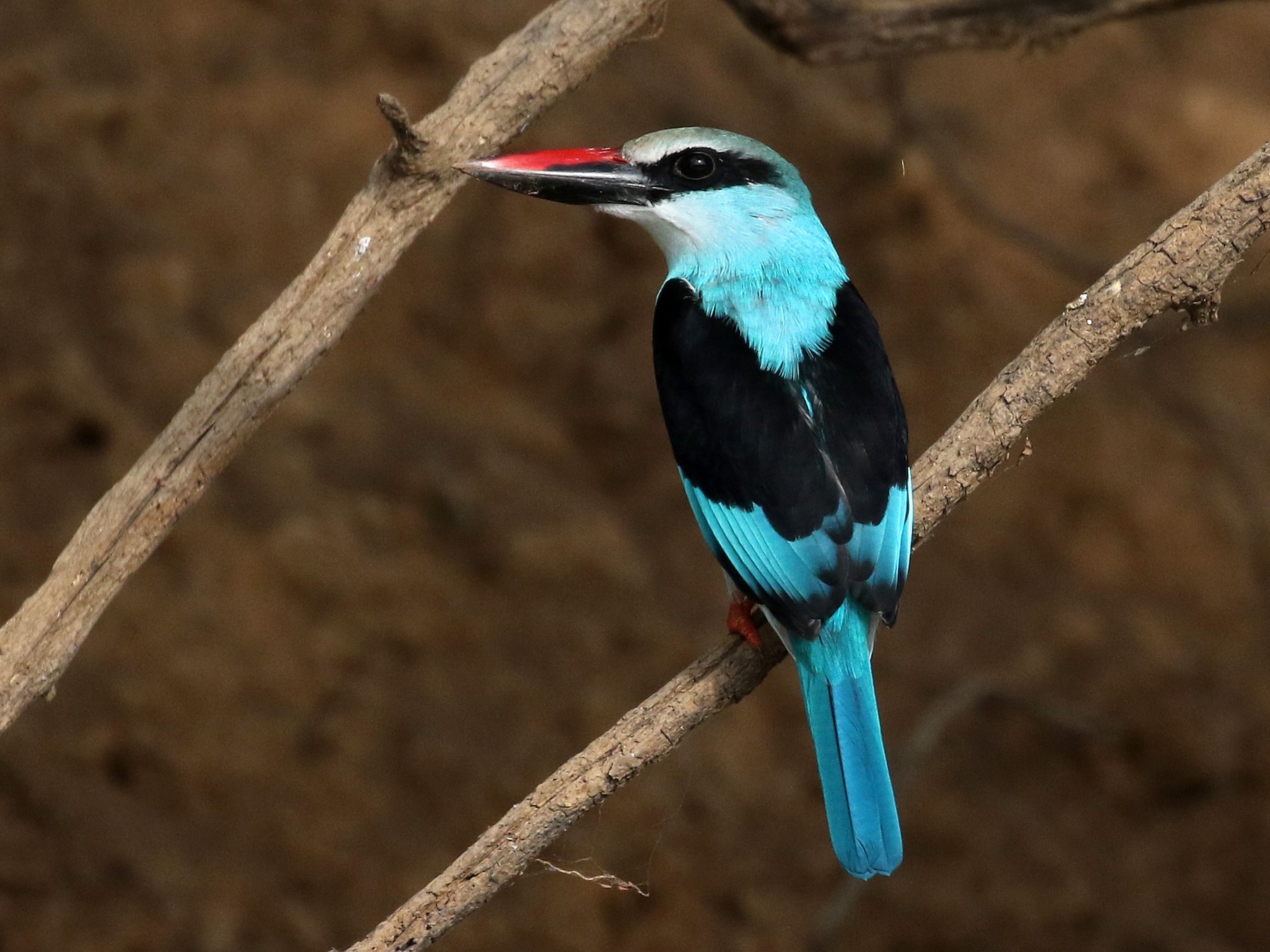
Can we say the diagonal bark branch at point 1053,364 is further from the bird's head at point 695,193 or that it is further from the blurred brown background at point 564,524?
the blurred brown background at point 564,524

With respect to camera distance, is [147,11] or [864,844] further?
[147,11]

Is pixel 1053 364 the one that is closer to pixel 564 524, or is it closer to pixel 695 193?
pixel 695 193

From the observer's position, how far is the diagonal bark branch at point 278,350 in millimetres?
2320

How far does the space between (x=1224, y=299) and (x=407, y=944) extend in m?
4.04

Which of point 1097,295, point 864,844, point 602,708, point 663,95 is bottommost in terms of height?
point 864,844

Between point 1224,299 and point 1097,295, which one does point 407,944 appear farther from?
point 1224,299

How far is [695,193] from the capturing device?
9.17 ft

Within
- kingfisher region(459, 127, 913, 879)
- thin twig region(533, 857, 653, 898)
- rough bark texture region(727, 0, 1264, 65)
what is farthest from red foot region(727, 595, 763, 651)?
rough bark texture region(727, 0, 1264, 65)

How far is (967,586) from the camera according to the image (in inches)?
200

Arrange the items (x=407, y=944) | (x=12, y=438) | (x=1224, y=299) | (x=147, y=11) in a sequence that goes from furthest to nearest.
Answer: (x=1224, y=299) → (x=147, y=11) → (x=12, y=438) → (x=407, y=944)

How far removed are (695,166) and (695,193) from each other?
0.06 meters

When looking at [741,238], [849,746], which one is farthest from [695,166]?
[849,746]

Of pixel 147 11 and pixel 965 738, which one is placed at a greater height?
pixel 147 11

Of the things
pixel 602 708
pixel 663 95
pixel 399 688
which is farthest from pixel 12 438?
pixel 663 95
